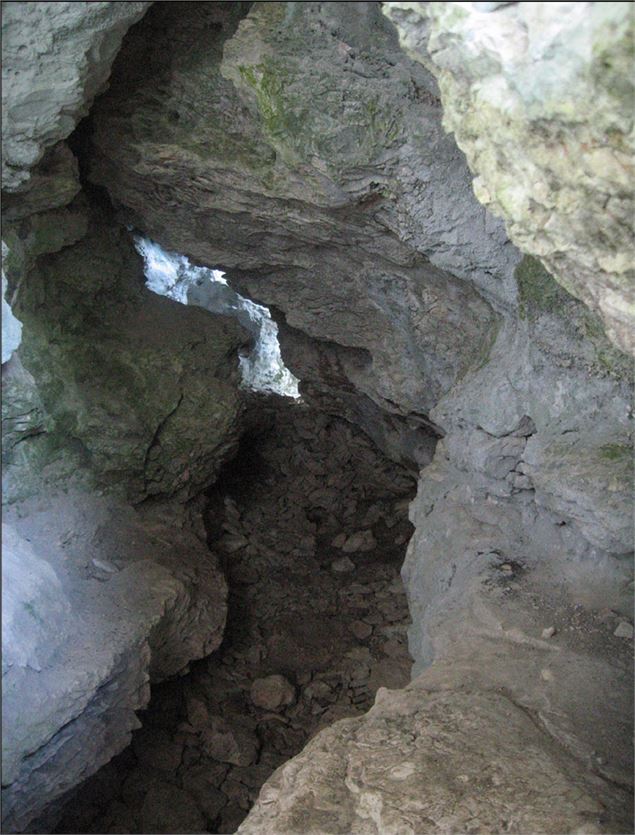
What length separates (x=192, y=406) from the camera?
5301 millimetres

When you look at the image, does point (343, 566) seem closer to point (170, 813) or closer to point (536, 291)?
point (170, 813)

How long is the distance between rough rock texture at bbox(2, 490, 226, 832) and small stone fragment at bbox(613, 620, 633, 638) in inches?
88.7

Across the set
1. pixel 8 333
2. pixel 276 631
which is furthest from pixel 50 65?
pixel 276 631

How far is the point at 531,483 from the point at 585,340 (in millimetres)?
724

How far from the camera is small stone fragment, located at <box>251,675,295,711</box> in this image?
4.95 m

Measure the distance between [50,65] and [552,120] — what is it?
236cm

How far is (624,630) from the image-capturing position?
3.02 metres

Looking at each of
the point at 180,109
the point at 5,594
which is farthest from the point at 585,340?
the point at 5,594

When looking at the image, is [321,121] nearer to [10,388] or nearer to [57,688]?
[10,388]

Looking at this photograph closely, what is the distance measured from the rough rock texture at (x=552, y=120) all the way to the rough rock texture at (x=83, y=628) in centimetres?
266

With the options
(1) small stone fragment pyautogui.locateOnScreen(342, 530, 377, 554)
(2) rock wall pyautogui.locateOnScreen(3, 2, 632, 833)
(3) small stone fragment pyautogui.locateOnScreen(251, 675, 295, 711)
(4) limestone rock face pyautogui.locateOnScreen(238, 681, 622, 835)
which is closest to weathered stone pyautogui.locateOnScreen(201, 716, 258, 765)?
(3) small stone fragment pyautogui.locateOnScreen(251, 675, 295, 711)

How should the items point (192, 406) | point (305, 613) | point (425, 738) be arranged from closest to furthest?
A: point (425, 738), point (192, 406), point (305, 613)

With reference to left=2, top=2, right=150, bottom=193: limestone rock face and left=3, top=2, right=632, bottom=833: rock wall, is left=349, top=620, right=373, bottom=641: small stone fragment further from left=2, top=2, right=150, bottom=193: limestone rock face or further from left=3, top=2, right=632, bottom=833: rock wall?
left=2, top=2, right=150, bottom=193: limestone rock face

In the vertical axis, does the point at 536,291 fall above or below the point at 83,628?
above
